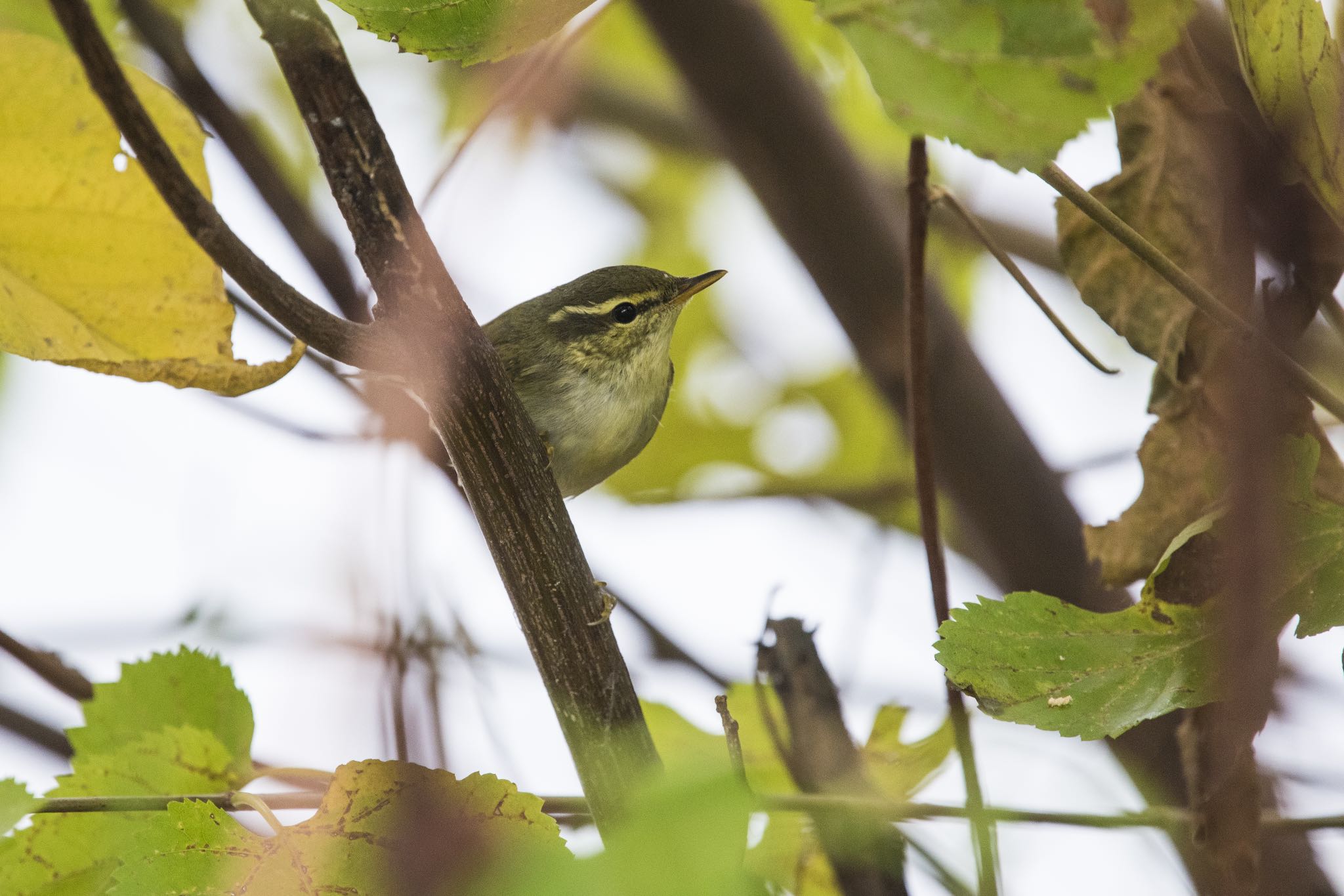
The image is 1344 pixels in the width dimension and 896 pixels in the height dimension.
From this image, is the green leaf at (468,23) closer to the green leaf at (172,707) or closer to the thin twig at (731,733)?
the thin twig at (731,733)

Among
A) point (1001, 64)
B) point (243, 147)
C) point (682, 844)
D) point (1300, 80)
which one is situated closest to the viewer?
point (682, 844)

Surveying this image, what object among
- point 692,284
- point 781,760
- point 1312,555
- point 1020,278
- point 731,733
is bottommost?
point 731,733

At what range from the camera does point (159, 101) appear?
127cm

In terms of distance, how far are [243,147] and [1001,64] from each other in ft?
3.91

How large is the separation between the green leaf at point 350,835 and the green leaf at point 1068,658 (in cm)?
37

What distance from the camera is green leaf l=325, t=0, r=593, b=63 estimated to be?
2.79 ft

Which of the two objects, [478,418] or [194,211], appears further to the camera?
[478,418]

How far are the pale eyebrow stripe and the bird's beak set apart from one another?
6cm

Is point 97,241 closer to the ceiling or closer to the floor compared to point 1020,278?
closer to the ceiling

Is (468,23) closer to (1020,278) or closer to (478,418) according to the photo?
(478,418)

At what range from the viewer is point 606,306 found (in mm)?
2738

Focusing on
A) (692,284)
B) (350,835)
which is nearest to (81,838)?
(350,835)

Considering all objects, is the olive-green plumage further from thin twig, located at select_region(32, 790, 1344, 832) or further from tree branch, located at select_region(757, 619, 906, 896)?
thin twig, located at select_region(32, 790, 1344, 832)

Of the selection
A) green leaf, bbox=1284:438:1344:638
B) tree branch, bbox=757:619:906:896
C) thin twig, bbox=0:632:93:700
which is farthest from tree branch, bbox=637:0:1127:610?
thin twig, bbox=0:632:93:700
